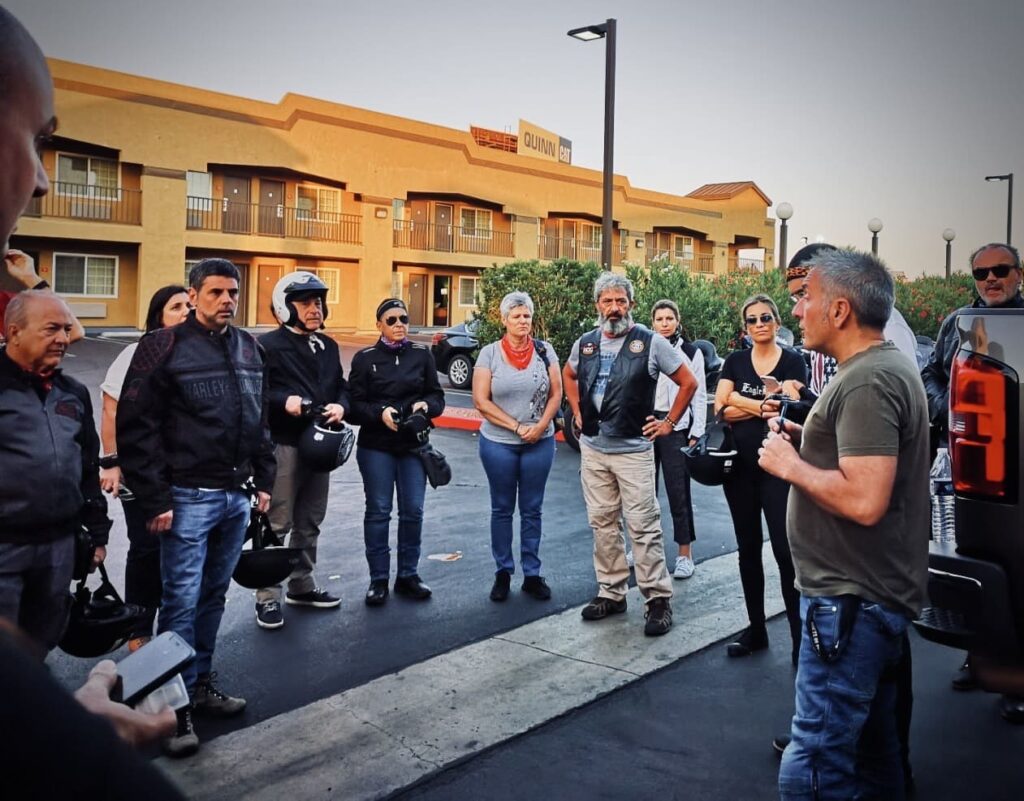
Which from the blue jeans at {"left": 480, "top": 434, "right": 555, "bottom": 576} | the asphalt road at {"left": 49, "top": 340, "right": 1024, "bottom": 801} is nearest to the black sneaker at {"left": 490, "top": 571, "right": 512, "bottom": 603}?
the asphalt road at {"left": 49, "top": 340, "right": 1024, "bottom": 801}

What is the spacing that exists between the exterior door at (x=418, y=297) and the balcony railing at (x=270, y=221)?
4.13 m

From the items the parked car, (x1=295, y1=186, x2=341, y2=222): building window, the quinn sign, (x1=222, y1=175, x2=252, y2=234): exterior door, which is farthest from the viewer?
the quinn sign

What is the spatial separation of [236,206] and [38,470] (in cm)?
3525

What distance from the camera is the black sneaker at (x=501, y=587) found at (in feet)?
20.2

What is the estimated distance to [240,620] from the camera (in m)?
5.79

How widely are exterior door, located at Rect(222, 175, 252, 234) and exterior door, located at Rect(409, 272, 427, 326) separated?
8582 mm

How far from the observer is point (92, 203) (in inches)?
1324

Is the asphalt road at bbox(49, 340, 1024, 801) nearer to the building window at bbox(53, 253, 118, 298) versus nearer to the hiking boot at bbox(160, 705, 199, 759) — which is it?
the hiking boot at bbox(160, 705, 199, 759)

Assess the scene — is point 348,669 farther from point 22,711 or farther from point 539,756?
point 22,711

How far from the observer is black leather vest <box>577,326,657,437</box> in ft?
19.1

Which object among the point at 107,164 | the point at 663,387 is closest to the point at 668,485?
the point at 663,387

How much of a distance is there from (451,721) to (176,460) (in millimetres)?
1729

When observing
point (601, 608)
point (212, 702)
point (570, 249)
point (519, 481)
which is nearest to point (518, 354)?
point (519, 481)

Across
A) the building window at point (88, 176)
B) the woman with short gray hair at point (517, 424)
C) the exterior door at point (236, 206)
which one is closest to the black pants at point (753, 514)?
the woman with short gray hair at point (517, 424)
